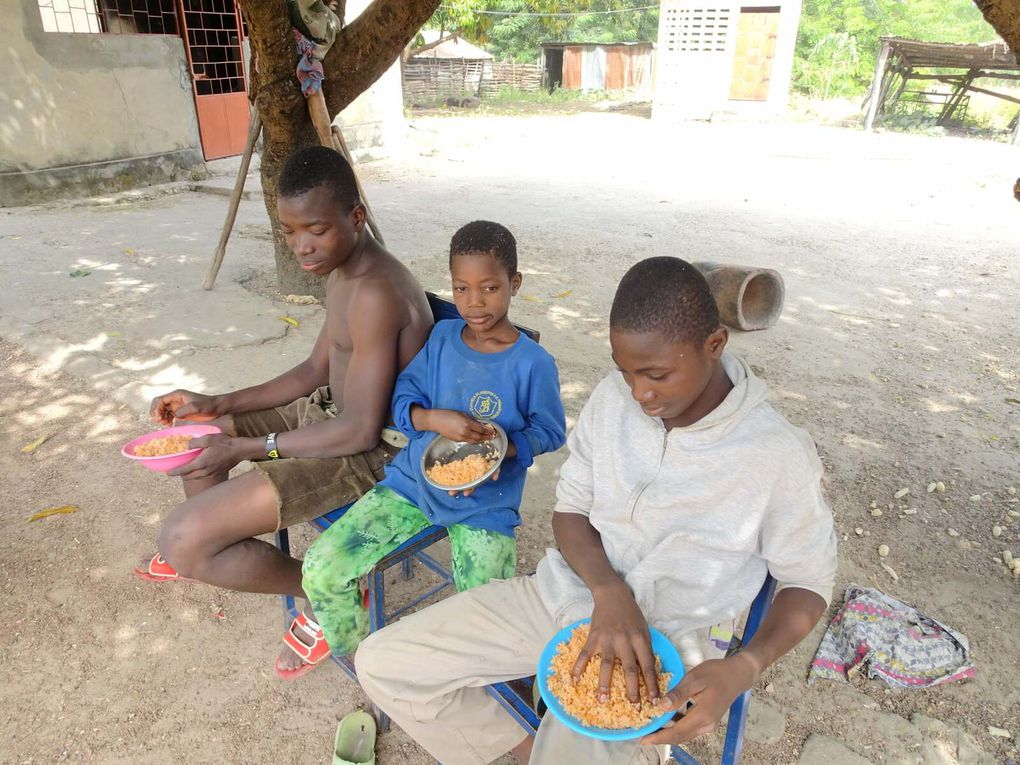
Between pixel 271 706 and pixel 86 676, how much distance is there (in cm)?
63

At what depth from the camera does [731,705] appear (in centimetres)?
149

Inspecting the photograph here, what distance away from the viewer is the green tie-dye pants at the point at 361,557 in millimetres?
1884

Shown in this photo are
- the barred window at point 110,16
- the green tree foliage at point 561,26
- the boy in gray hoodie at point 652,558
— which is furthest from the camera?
the green tree foliage at point 561,26

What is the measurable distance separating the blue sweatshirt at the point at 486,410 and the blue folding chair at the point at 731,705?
0.42m

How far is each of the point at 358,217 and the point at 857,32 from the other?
102 feet

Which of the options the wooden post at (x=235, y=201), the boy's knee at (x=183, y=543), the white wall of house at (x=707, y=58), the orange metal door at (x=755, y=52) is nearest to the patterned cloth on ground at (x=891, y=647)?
the boy's knee at (x=183, y=543)

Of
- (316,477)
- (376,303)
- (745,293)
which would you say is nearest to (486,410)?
(376,303)

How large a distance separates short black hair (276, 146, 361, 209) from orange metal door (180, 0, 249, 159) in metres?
9.19

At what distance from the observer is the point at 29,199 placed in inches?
330

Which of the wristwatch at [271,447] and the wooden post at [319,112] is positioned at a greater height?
the wooden post at [319,112]

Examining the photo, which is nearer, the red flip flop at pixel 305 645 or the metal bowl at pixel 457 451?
the metal bowl at pixel 457 451

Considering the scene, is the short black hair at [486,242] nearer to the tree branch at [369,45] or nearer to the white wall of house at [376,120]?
the tree branch at [369,45]

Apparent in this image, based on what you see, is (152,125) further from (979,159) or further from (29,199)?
(979,159)

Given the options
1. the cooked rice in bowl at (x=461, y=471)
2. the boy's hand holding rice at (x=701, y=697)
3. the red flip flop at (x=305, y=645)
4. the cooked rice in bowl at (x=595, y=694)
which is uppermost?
the cooked rice in bowl at (x=461, y=471)
